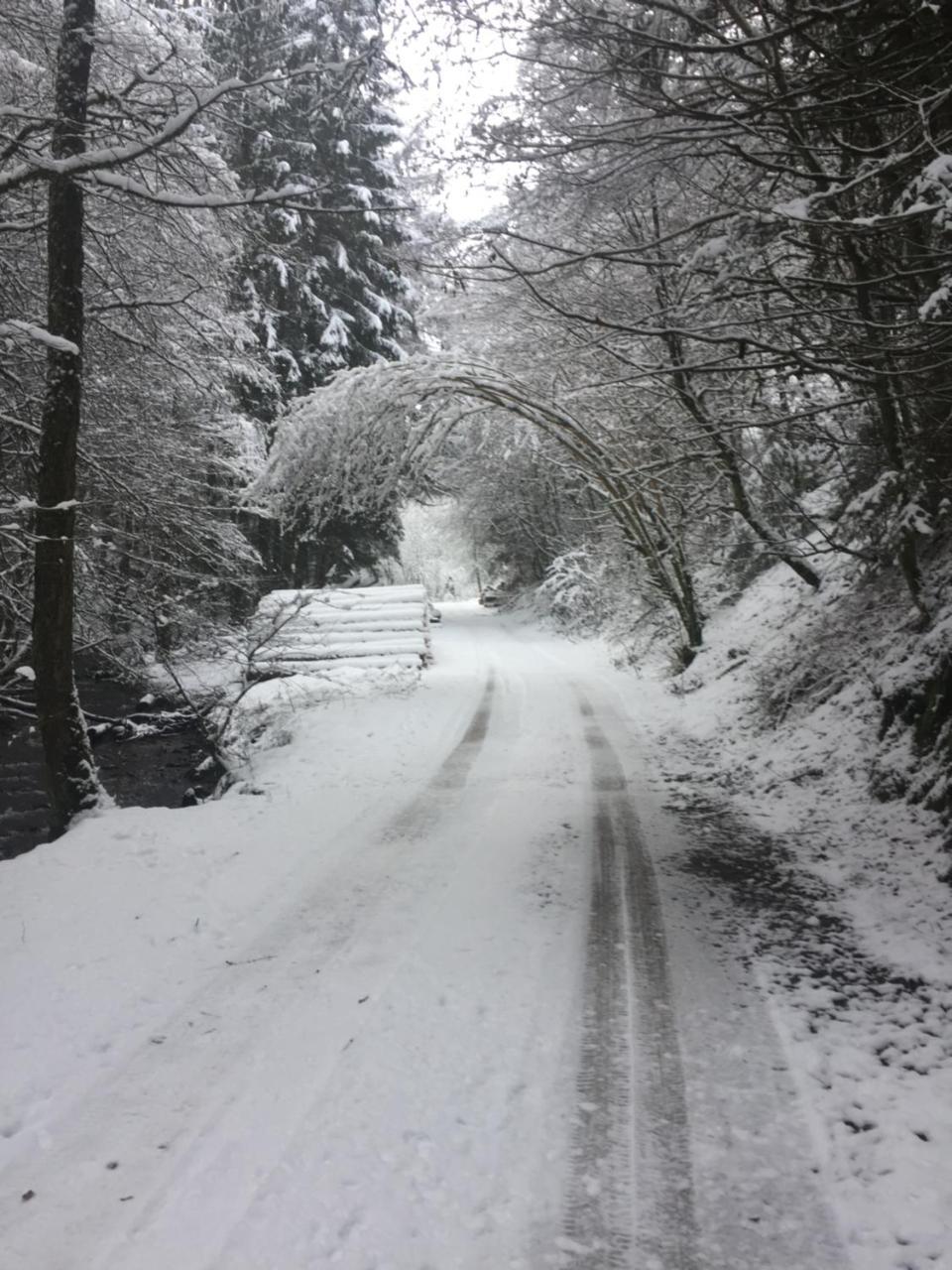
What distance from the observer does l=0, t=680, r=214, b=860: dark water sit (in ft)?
26.4

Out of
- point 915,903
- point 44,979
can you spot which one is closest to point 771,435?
point 915,903

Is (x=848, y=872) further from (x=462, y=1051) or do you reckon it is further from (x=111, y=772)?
(x=111, y=772)

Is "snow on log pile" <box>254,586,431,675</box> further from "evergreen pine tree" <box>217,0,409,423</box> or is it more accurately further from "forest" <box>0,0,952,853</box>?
"evergreen pine tree" <box>217,0,409,423</box>

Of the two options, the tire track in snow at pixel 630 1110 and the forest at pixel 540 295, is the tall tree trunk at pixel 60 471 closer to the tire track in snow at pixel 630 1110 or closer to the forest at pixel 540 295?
the forest at pixel 540 295

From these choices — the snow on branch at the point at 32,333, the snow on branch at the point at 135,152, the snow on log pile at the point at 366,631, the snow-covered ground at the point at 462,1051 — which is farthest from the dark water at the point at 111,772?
the snow on branch at the point at 135,152

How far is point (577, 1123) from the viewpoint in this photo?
104 inches

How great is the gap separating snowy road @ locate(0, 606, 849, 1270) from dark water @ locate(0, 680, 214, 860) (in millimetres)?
2971

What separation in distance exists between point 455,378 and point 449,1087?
962 cm

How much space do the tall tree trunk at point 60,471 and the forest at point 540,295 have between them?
0.02m

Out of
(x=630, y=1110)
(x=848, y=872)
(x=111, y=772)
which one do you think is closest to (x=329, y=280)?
(x=111, y=772)

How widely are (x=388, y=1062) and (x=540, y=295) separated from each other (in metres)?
3.99

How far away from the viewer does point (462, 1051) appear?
3047 millimetres

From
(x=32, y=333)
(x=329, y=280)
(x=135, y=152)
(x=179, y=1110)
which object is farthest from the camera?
(x=329, y=280)

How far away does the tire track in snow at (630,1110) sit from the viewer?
216 cm
